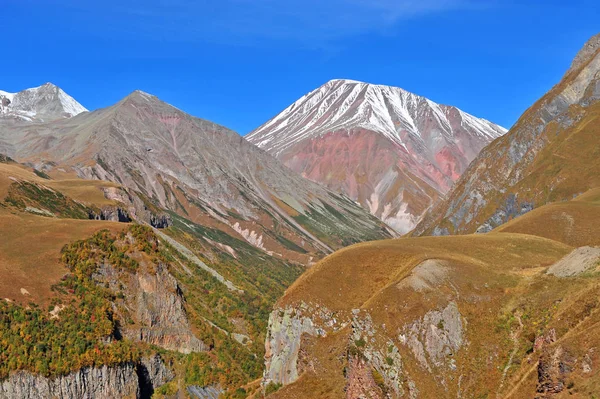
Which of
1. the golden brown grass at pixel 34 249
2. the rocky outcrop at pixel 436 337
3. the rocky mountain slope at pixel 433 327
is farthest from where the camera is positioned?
the golden brown grass at pixel 34 249

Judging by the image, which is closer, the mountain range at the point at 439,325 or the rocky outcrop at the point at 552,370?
the rocky outcrop at the point at 552,370

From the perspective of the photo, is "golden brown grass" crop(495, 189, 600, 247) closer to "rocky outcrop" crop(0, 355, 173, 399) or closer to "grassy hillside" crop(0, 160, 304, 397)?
"grassy hillside" crop(0, 160, 304, 397)

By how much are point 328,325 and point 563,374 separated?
2451cm

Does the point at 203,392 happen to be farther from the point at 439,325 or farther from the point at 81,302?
the point at 439,325

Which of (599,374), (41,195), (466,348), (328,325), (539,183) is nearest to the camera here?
(599,374)

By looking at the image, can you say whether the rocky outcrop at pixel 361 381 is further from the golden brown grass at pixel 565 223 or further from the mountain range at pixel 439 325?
the golden brown grass at pixel 565 223

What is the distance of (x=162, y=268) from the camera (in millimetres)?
108625

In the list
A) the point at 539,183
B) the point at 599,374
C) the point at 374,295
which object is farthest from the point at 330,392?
the point at 539,183

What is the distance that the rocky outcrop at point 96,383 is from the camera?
71438 mm

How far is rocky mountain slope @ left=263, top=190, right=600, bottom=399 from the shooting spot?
51000mm

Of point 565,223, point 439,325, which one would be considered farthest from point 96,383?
point 565,223

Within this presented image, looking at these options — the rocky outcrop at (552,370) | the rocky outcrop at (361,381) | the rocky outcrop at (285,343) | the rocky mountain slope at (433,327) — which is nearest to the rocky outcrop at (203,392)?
the rocky outcrop at (285,343)

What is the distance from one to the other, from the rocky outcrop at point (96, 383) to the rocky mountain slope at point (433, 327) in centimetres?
2682

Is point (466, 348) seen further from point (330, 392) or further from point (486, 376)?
point (330, 392)
